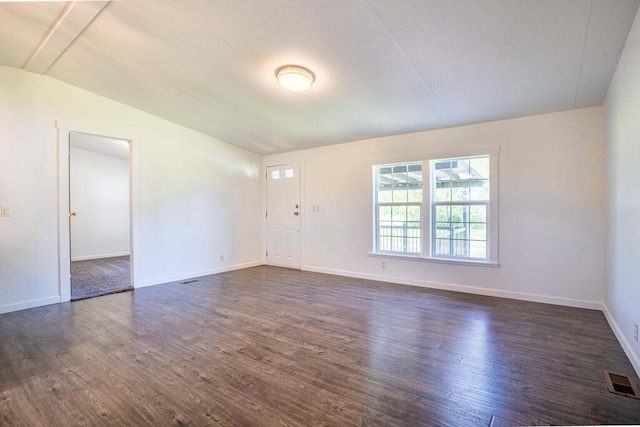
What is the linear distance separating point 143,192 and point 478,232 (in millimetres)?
4997

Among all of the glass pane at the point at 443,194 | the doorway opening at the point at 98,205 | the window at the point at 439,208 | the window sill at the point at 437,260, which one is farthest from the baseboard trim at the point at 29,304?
the glass pane at the point at 443,194

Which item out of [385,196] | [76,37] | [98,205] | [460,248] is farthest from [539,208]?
[98,205]

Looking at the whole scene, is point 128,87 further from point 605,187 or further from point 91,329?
point 605,187

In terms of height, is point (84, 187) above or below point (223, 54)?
below

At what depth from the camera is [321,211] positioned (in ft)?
18.6

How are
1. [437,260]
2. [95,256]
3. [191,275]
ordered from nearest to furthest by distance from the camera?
[437,260], [191,275], [95,256]

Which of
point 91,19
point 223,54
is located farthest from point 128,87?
point 223,54

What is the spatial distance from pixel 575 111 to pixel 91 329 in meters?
5.76

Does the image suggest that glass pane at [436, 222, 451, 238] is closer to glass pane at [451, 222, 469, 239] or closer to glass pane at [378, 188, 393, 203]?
glass pane at [451, 222, 469, 239]

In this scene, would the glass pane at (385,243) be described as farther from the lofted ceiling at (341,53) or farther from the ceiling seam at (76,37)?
the ceiling seam at (76,37)

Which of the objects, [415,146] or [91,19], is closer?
[91,19]

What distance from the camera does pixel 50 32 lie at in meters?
2.94

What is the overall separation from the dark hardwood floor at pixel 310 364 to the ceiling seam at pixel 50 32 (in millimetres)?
2870

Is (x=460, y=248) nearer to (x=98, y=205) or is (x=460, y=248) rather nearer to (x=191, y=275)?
(x=191, y=275)
